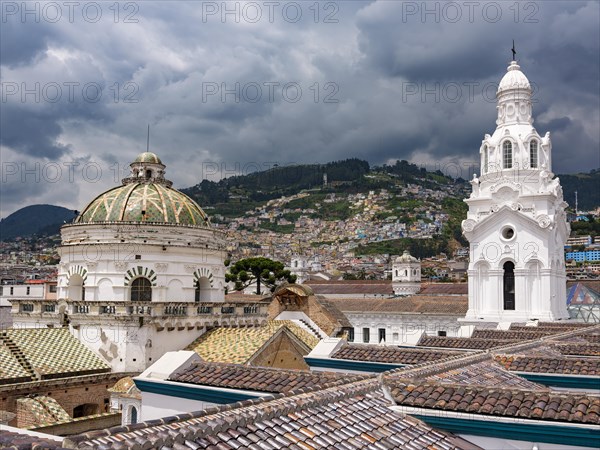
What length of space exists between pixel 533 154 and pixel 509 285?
23.7 ft

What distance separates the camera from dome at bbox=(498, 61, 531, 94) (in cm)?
3409

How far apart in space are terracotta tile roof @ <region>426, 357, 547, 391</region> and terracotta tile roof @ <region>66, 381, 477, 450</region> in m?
1.86

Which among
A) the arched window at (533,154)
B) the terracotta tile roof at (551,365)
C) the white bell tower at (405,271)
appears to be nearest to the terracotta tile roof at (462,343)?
the terracotta tile roof at (551,365)

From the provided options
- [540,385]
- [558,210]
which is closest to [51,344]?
[540,385]

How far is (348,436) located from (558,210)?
95.7 ft

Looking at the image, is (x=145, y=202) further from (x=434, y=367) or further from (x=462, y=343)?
(x=434, y=367)

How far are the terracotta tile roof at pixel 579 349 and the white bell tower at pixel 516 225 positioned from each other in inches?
642

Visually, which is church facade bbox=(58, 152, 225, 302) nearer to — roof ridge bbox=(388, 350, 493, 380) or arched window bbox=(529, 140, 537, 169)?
roof ridge bbox=(388, 350, 493, 380)

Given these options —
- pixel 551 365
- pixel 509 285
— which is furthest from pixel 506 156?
pixel 551 365

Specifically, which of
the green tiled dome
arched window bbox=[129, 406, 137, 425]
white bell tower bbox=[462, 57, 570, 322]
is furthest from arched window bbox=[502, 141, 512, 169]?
arched window bbox=[129, 406, 137, 425]

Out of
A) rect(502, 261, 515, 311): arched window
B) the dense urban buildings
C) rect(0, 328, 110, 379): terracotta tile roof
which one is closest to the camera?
the dense urban buildings

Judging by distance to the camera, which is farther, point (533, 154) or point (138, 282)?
point (533, 154)

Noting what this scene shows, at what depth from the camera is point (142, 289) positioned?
22.0 meters

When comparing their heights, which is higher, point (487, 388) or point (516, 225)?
point (516, 225)
